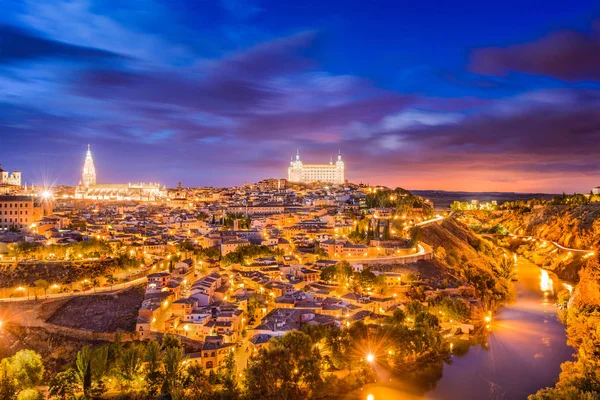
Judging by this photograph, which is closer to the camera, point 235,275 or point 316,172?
point 235,275

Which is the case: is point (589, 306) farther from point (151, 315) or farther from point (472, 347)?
point (151, 315)

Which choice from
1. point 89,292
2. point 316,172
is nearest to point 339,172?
point 316,172

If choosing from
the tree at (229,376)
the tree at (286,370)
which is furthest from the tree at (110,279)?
the tree at (286,370)

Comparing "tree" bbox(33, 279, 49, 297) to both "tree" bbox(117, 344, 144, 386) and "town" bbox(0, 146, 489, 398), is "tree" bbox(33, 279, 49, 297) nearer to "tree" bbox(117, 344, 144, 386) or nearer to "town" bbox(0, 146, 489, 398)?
"town" bbox(0, 146, 489, 398)

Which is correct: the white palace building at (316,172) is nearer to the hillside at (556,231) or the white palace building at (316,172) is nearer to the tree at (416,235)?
the hillside at (556,231)

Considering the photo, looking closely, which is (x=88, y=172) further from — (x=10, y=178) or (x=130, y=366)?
(x=130, y=366)

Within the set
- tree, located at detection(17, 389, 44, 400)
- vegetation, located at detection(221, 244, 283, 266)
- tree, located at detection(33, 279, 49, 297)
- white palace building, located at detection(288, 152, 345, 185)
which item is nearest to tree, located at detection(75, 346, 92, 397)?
tree, located at detection(17, 389, 44, 400)
